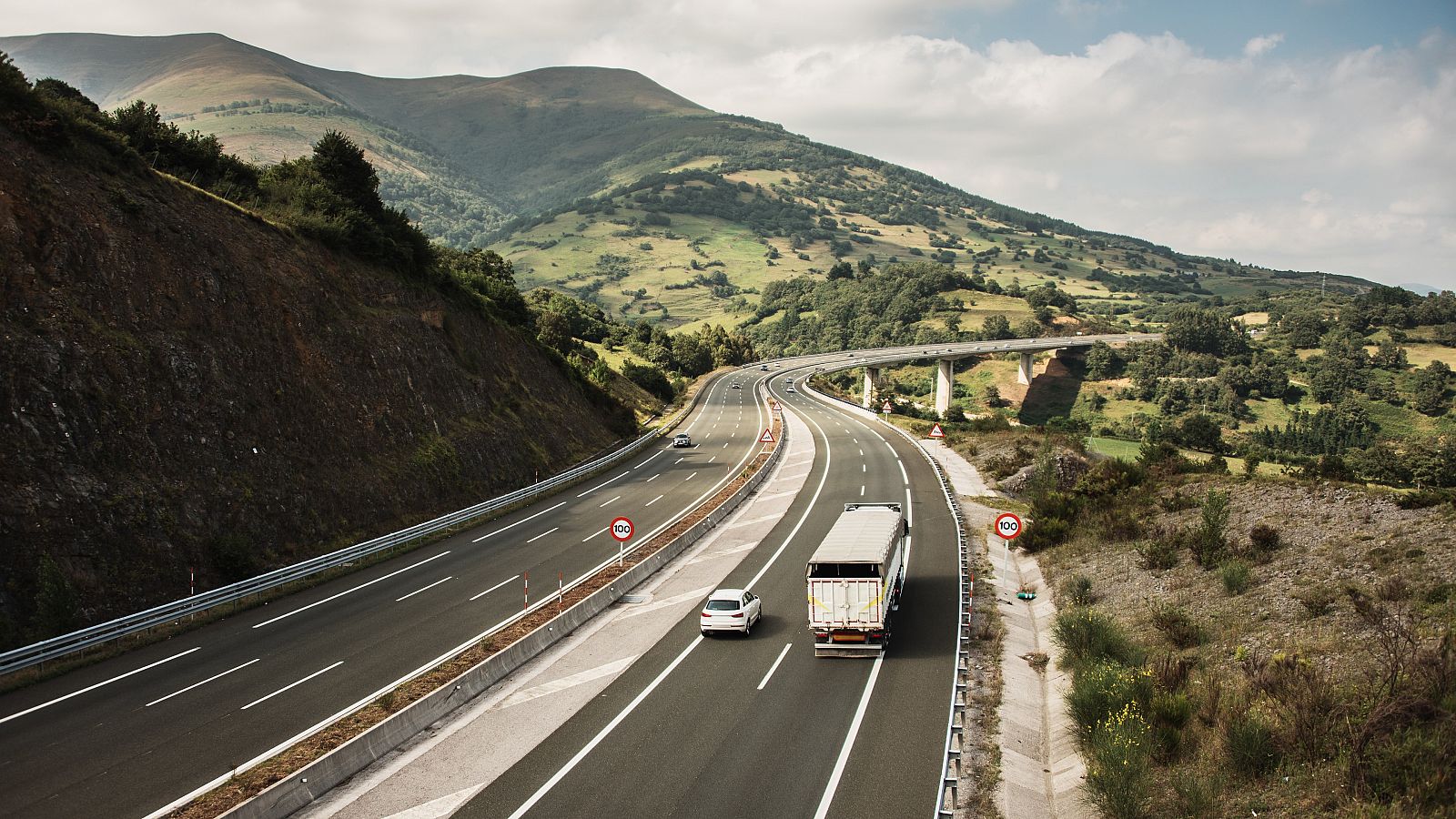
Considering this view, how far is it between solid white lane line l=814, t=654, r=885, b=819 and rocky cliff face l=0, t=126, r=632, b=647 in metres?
20.3

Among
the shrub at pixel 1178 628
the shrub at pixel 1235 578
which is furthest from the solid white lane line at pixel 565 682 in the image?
the shrub at pixel 1235 578

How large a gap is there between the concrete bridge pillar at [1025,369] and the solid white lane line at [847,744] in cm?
12330

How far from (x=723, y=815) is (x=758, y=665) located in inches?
303

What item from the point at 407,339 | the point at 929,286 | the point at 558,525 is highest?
the point at 929,286

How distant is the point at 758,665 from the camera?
71.1ft

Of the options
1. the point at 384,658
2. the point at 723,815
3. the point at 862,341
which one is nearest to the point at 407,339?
the point at 384,658

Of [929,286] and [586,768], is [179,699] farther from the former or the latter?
[929,286]

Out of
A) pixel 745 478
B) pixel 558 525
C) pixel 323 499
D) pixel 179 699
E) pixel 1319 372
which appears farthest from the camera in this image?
pixel 1319 372

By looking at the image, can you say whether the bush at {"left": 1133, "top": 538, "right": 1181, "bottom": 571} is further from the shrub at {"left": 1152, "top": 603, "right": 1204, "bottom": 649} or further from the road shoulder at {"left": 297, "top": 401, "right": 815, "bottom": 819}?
the road shoulder at {"left": 297, "top": 401, "right": 815, "bottom": 819}

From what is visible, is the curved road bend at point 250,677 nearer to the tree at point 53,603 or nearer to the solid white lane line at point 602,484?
the tree at point 53,603

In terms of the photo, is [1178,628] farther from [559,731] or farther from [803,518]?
[803,518]

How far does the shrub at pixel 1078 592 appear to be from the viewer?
2544 cm

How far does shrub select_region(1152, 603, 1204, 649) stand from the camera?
64.8ft

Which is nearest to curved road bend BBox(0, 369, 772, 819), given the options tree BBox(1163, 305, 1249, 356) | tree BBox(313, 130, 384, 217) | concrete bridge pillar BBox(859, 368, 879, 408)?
Answer: tree BBox(313, 130, 384, 217)
